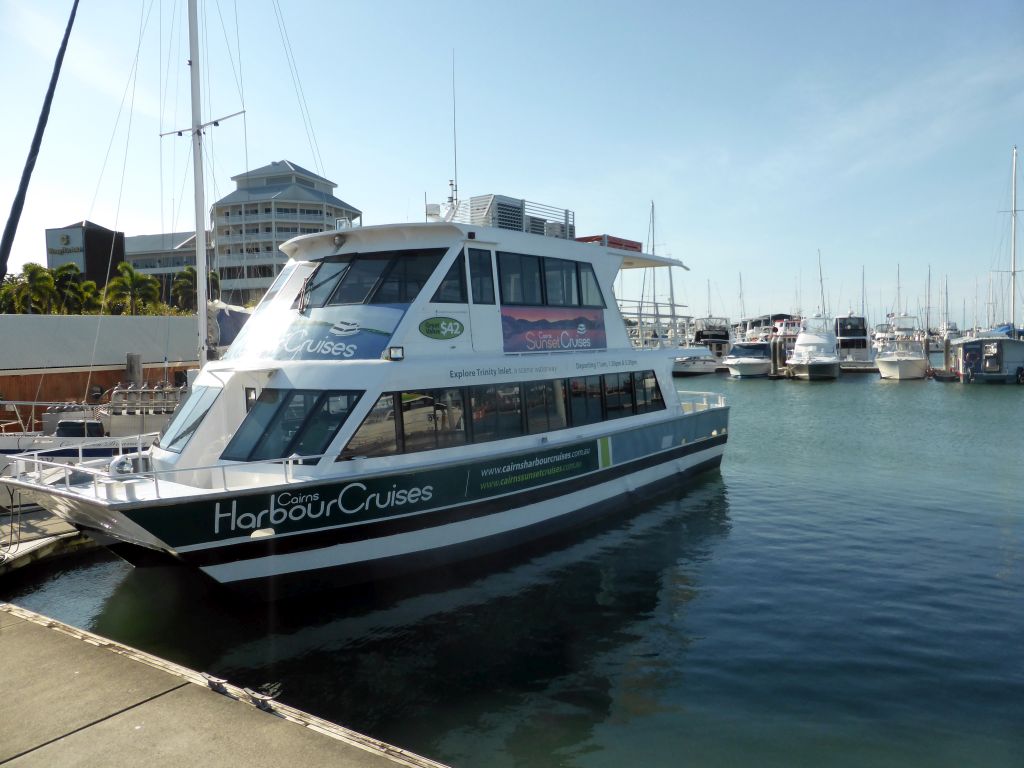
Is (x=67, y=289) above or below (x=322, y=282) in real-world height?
above

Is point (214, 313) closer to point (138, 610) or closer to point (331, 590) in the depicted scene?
point (138, 610)

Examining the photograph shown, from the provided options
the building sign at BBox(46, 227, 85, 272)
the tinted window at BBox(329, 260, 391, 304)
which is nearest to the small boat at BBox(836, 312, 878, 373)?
the tinted window at BBox(329, 260, 391, 304)

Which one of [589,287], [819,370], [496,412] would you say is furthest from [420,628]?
[819,370]

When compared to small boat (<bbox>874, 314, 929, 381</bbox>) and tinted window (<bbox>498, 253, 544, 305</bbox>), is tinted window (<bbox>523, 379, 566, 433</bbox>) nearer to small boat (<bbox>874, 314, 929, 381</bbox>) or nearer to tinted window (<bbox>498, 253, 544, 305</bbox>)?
tinted window (<bbox>498, 253, 544, 305</bbox>)

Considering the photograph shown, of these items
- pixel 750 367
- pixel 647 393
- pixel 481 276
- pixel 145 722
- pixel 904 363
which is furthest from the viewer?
pixel 750 367

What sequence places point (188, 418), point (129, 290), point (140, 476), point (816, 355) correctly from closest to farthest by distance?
1. point (140, 476)
2. point (188, 418)
3. point (129, 290)
4. point (816, 355)

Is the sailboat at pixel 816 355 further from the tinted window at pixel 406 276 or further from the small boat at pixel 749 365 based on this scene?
the tinted window at pixel 406 276

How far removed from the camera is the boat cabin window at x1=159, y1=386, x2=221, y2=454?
9.67 metres

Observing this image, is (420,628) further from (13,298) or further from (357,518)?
(13,298)

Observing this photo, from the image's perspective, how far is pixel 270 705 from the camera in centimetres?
544

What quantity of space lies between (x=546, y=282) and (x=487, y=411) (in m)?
2.87

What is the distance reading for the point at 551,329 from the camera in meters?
12.1

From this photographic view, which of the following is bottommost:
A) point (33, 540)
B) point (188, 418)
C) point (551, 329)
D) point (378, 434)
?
point (33, 540)

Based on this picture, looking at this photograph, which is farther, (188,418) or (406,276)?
(406,276)
